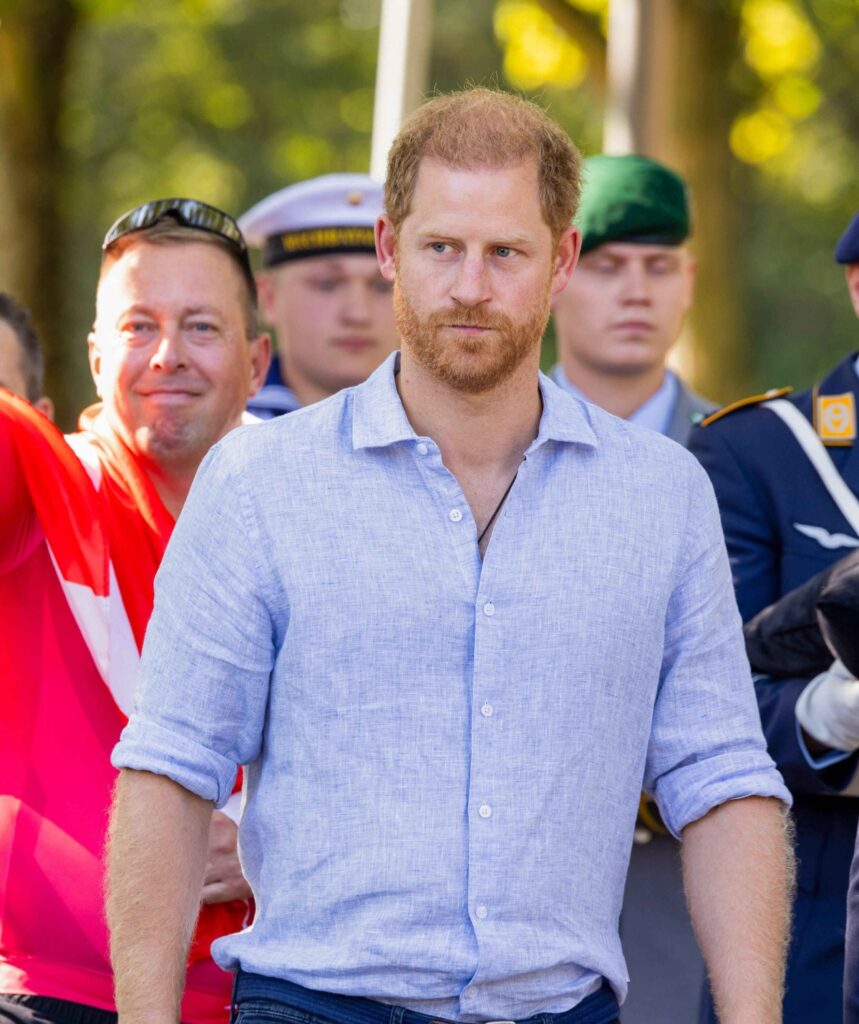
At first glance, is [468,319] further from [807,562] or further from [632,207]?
[632,207]

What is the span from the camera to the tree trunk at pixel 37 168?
11023 mm

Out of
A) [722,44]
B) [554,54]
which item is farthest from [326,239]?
[554,54]

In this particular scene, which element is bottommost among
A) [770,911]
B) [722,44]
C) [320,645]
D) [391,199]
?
[770,911]

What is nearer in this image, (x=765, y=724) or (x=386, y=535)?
(x=386, y=535)

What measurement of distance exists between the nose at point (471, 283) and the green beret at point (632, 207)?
7.99ft

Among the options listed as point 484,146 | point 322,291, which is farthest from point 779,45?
point 484,146

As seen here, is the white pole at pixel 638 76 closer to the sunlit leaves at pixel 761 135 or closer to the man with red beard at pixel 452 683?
the man with red beard at pixel 452 683

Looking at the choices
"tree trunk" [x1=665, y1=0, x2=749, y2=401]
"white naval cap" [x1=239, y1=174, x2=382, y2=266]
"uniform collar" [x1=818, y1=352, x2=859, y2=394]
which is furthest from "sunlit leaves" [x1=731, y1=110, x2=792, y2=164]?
"uniform collar" [x1=818, y1=352, x2=859, y2=394]

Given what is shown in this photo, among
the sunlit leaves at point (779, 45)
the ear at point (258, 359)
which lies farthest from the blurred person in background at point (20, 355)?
the sunlit leaves at point (779, 45)

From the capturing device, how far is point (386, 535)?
2.72 meters

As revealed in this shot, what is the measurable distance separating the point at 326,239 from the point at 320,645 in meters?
3.06

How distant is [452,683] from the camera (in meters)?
2.68

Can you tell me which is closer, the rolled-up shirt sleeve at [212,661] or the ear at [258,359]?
the rolled-up shirt sleeve at [212,661]

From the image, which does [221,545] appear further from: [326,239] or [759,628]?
[326,239]
